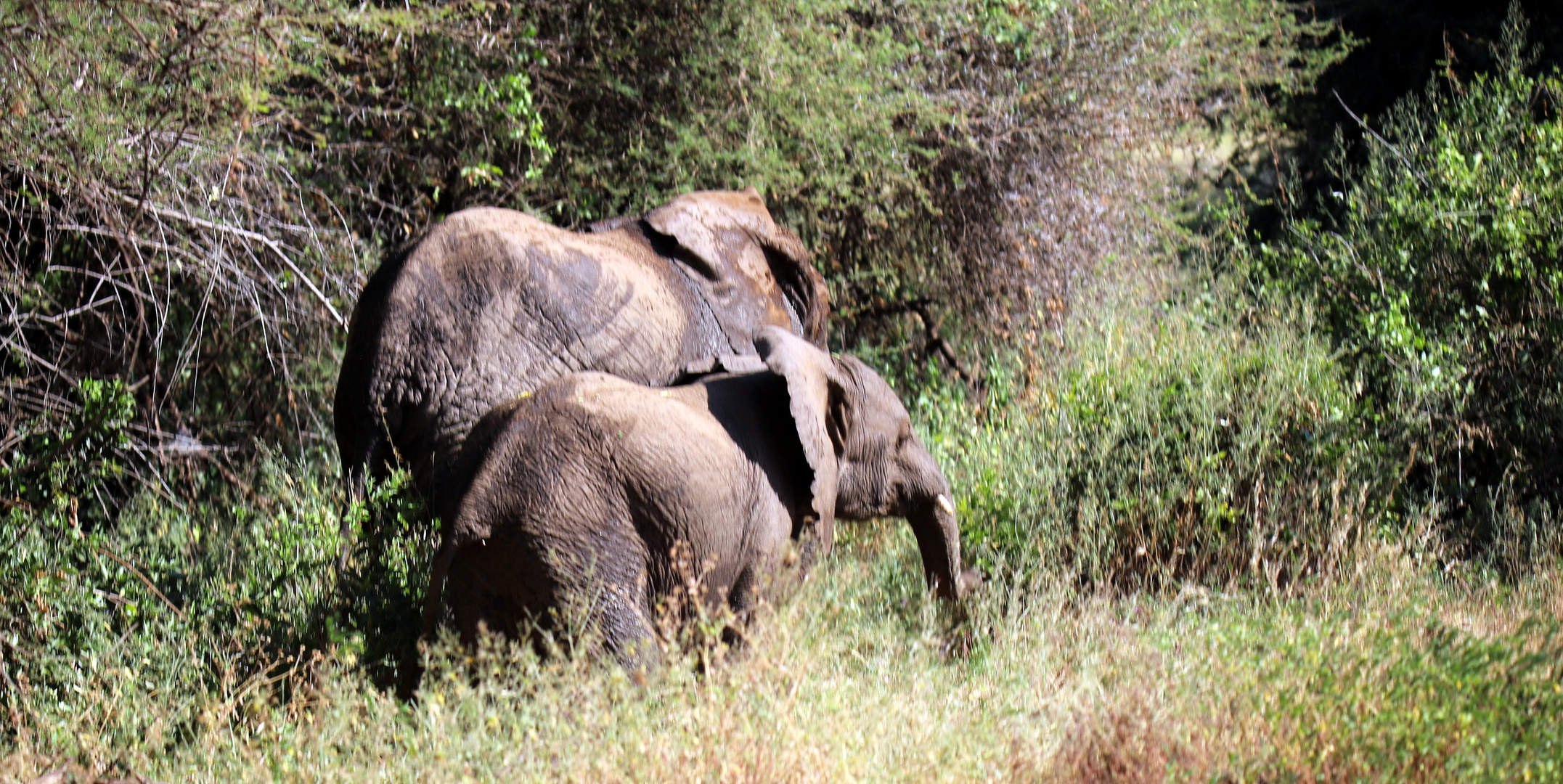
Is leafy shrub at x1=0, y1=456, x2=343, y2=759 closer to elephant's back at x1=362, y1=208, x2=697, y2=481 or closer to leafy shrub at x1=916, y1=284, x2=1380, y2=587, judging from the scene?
elephant's back at x1=362, y1=208, x2=697, y2=481

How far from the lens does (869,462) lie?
553cm

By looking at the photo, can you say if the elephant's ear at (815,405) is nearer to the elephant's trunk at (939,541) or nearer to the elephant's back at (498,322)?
the elephant's trunk at (939,541)

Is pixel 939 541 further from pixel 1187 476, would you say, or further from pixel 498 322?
pixel 498 322

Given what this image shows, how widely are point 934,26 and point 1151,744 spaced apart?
19.9ft

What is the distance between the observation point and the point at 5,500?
5438 mm

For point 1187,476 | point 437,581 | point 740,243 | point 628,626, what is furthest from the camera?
point 1187,476

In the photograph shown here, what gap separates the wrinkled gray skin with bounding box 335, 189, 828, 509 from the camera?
5.13 meters

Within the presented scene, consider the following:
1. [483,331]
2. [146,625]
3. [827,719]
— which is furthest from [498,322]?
[827,719]

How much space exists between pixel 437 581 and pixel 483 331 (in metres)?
1.13

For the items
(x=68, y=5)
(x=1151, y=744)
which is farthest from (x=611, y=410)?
(x=68, y=5)

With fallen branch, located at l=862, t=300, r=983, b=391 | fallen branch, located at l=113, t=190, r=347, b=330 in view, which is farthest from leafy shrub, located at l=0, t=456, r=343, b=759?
fallen branch, located at l=862, t=300, r=983, b=391

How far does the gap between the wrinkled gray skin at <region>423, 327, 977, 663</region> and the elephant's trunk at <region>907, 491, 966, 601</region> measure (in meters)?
0.61

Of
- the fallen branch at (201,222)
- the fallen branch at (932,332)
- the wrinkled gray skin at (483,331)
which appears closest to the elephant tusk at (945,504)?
the wrinkled gray skin at (483,331)

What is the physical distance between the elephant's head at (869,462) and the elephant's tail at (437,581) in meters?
1.33
